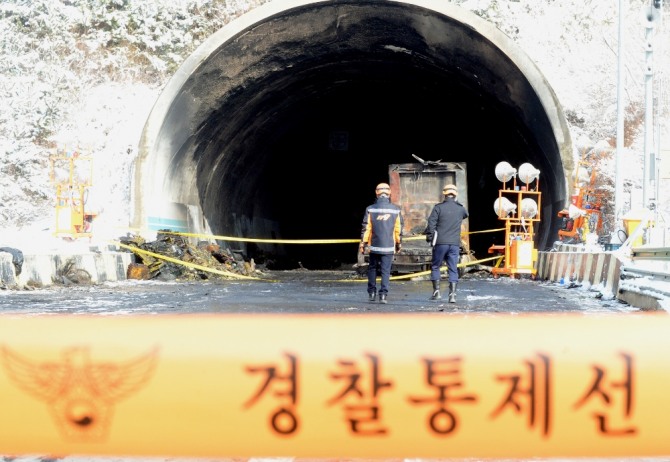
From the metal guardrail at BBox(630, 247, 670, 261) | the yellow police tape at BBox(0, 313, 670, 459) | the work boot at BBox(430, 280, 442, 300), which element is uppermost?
the metal guardrail at BBox(630, 247, 670, 261)

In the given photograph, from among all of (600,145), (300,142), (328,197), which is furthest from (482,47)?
(328,197)

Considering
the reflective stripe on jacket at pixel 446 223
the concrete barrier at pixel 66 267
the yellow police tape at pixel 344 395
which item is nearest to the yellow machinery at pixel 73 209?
the concrete barrier at pixel 66 267

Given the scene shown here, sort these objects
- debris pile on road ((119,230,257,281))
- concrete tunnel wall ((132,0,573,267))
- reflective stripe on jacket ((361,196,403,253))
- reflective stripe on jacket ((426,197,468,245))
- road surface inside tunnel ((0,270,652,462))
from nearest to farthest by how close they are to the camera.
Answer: road surface inside tunnel ((0,270,652,462)) < reflective stripe on jacket ((361,196,403,253)) < reflective stripe on jacket ((426,197,468,245)) < debris pile on road ((119,230,257,281)) < concrete tunnel wall ((132,0,573,267))

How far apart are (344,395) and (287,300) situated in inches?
392

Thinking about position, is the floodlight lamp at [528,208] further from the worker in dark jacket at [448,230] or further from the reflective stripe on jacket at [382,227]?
the reflective stripe on jacket at [382,227]

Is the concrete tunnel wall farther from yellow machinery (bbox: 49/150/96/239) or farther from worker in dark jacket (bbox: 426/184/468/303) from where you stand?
worker in dark jacket (bbox: 426/184/468/303)

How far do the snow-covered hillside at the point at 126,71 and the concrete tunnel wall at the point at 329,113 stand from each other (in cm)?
210

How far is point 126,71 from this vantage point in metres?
25.0

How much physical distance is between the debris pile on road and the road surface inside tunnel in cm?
135

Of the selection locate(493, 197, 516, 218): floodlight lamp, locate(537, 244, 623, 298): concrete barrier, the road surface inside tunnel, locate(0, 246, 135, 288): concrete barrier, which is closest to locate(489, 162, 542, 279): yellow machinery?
locate(493, 197, 516, 218): floodlight lamp

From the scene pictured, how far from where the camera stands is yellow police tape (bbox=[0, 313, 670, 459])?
2801mm

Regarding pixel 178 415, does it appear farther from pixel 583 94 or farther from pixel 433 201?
pixel 583 94

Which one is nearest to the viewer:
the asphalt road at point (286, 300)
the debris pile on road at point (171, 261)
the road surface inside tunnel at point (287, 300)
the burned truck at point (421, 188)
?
the road surface inside tunnel at point (287, 300)

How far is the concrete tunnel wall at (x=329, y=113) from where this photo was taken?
19062 mm
